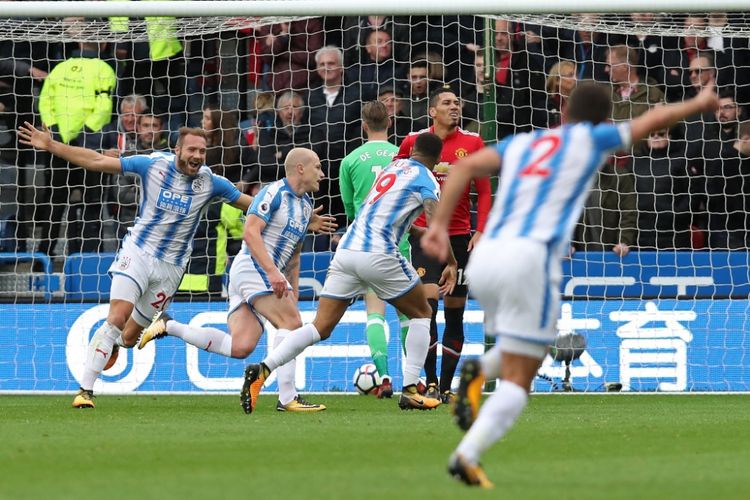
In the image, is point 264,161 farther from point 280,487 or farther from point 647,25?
point 280,487

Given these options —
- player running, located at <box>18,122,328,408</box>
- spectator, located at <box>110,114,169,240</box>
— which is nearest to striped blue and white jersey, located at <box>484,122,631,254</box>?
player running, located at <box>18,122,328,408</box>

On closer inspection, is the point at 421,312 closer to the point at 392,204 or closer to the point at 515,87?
the point at 392,204

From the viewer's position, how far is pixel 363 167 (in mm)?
10992

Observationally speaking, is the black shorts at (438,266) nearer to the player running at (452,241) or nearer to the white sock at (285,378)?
the player running at (452,241)

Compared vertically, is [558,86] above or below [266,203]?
above

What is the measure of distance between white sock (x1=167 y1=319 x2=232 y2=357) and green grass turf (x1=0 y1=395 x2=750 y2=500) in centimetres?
44

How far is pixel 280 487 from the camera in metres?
5.09

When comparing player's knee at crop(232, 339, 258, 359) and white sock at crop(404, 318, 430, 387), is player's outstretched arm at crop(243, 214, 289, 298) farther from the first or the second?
white sock at crop(404, 318, 430, 387)

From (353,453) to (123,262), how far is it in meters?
4.30

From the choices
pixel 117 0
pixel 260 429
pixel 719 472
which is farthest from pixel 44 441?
pixel 117 0

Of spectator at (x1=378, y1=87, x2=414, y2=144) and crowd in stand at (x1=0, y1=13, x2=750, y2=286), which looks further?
crowd in stand at (x1=0, y1=13, x2=750, y2=286)

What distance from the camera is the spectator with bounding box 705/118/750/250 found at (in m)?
13.5

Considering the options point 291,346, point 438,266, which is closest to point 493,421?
point 291,346

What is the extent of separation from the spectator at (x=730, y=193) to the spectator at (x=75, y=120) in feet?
19.9
